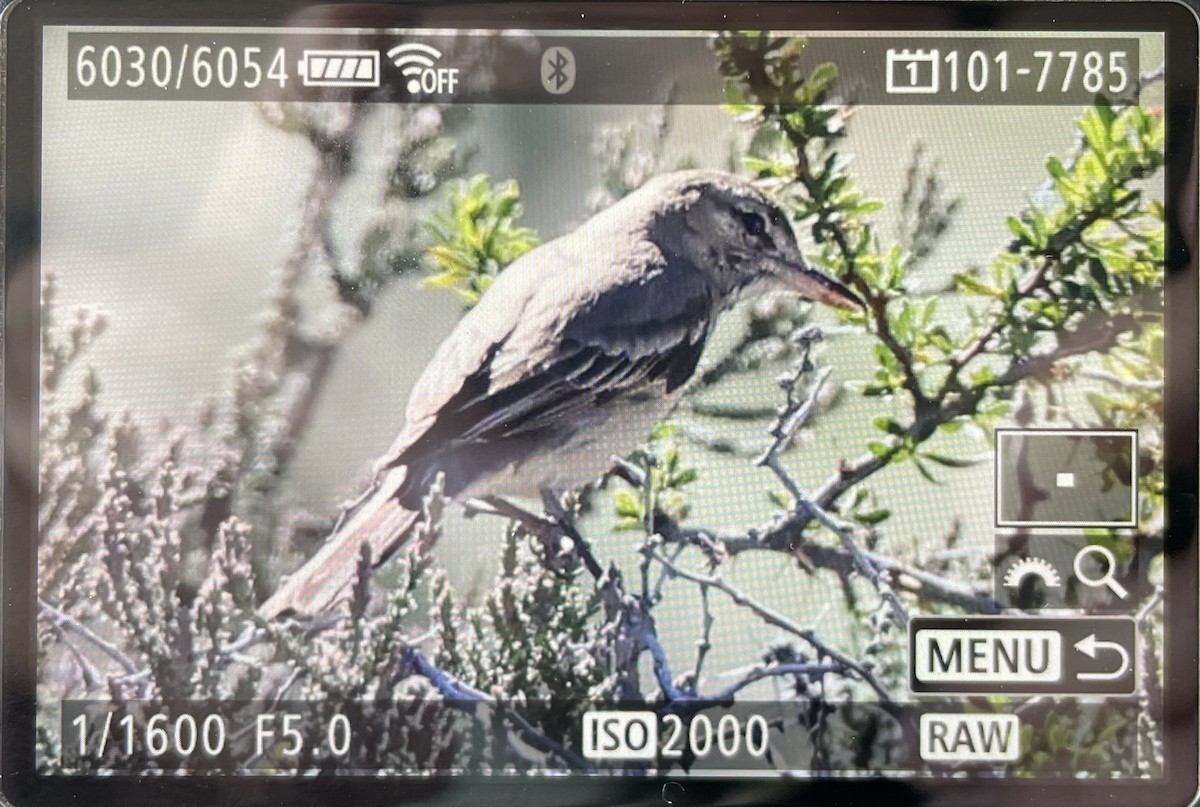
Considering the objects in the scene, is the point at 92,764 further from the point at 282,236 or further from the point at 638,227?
the point at 638,227

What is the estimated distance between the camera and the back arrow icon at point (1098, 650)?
1298 millimetres

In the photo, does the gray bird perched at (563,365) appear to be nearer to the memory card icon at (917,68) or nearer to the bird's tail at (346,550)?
the bird's tail at (346,550)

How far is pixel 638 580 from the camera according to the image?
4.25 ft

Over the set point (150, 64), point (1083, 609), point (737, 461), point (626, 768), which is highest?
point (150, 64)

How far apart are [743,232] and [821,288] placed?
0.32 ft

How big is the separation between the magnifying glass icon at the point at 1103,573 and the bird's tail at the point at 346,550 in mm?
678

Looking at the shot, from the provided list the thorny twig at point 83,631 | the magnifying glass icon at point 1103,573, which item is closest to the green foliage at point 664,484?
the magnifying glass icon at point 1103,573

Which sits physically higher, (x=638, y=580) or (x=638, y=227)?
(x=638, y=227)

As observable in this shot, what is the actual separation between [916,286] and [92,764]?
0.98 meters

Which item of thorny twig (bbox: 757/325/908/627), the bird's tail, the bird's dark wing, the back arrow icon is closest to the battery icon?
the bird's dark wing

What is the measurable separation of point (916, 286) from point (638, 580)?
1.35 feet

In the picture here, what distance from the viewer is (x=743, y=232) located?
4.28 ft

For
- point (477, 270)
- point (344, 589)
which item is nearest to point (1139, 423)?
point (477, 270)

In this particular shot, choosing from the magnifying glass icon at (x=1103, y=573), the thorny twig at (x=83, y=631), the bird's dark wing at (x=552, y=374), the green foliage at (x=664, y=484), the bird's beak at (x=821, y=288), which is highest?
the bird's beak at (x=821, y=288)
